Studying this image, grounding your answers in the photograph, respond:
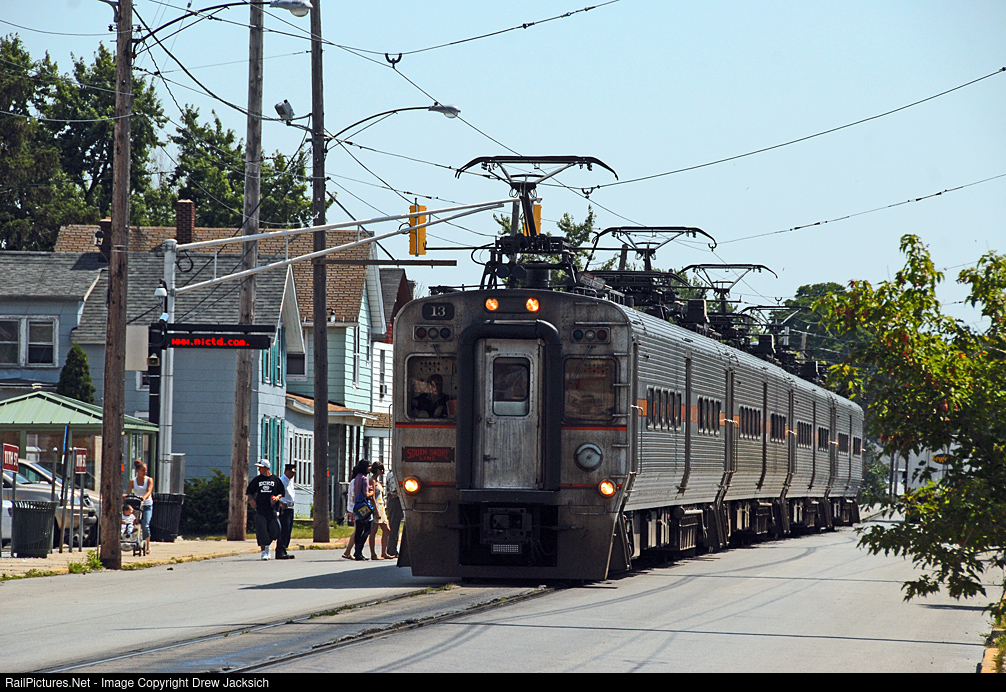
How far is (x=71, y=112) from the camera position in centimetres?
6962

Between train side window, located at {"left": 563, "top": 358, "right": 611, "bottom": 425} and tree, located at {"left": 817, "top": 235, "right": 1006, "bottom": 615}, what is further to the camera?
train side window, located at {"left": 563, "top": 358, "right": 611, "bottom": 425}

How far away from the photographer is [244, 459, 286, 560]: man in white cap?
2461 cm

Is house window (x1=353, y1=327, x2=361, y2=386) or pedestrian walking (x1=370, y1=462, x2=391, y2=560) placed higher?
house window (x1=353, y1=327, x2=361, y2=386)

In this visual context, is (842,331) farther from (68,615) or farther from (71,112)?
(71,112)

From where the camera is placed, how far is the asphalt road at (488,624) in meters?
10.7

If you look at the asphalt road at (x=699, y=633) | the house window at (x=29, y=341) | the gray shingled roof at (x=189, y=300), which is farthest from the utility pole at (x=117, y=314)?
the house window at (x=29, y=341)

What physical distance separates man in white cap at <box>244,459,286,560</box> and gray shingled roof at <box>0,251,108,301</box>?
16.8m

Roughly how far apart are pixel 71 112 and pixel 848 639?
63.0 metres

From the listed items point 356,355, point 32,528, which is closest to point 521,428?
point 32,528

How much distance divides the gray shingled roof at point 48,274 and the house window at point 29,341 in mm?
732

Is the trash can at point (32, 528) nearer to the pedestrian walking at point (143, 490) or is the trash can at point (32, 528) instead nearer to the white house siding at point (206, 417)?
the pedestrian walking at point (143, 490)

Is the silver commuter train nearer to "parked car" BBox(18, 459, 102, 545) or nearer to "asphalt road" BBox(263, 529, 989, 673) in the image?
"asphalt road" BBox(263, 529, 989, 673)

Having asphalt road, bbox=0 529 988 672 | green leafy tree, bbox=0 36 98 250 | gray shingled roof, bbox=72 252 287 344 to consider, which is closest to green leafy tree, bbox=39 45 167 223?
green leafy tree, bbox=0 36 98 250


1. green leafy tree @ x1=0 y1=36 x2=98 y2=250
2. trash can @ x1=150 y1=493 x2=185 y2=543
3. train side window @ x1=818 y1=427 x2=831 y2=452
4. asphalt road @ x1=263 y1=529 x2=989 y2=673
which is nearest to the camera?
asphalt road @ x1=263 y1=529 x2=989 y2=673
